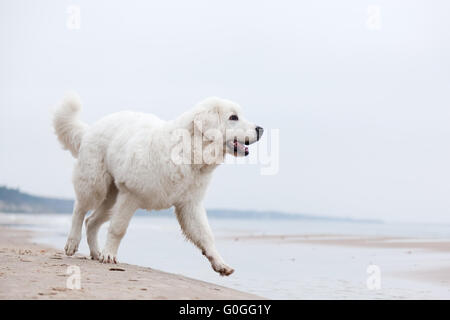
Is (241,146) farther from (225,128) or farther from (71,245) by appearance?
(71,245)

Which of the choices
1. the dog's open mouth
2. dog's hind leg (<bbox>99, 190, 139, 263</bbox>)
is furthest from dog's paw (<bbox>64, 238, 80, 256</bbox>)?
the dog's open mouth

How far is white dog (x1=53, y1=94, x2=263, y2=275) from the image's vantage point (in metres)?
6.23

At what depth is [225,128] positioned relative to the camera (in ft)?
20.5

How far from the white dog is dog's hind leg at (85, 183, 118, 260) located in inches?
0.7

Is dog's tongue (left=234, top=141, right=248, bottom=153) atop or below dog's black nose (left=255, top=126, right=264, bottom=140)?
below

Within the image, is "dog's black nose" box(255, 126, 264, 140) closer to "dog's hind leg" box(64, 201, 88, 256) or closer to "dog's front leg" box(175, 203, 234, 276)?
"dog's front leg" box(175, 203, 234, 276)

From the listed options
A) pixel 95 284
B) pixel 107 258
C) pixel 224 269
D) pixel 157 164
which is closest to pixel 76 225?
pixel 107 258

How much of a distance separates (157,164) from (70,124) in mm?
2095

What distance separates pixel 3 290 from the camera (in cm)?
431
